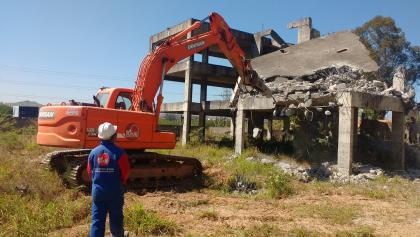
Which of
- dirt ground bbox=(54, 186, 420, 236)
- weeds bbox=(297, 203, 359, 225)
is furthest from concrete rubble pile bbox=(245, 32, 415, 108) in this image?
weeds bbox=(297, 203, 359, 225)

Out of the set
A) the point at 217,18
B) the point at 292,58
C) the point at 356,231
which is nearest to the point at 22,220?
the point at 356,231

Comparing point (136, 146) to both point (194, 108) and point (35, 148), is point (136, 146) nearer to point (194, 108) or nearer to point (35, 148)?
point (35, 148)

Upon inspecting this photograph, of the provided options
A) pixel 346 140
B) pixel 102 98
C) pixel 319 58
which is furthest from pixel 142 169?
pixel 319 58

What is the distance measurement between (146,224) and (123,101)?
16.3ft

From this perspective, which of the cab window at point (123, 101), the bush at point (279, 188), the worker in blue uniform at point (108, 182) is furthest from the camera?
the cab window at point (123, 101)

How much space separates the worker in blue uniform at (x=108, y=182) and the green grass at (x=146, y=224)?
2.61 ft

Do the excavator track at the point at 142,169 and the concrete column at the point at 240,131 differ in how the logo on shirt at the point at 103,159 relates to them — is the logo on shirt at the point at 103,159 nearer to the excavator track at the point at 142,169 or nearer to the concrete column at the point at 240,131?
the excavator track at the point at 142,169

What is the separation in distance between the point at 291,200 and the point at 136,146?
367 cm

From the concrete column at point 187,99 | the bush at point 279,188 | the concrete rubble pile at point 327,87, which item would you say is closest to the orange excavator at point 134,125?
the bush at point 279,188

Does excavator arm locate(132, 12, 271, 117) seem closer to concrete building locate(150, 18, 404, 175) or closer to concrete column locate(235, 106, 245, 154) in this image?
concrete building locate(150, 18, 404, 175)

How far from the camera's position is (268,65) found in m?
17.6

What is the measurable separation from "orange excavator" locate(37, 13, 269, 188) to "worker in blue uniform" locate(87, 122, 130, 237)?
3.79 meters

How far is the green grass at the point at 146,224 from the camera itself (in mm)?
6059

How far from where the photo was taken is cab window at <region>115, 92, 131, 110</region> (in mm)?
10477
